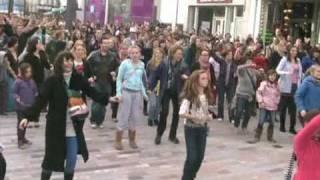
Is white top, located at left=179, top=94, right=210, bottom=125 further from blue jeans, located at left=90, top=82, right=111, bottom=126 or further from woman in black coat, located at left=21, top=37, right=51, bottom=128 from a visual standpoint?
woman in black coat, located at left=21, top=37, right=51, bottom=128

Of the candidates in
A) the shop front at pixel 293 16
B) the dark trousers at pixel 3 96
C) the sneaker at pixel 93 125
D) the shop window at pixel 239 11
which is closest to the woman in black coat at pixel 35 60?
the sneaker at pixel 93 125

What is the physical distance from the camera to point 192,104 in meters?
7.61

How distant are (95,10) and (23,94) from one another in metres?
37.6

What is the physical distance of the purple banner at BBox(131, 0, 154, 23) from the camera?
41781 millimetres

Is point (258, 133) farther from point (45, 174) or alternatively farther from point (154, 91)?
point (45, 174)

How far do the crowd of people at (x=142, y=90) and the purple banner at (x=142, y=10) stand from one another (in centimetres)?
2471

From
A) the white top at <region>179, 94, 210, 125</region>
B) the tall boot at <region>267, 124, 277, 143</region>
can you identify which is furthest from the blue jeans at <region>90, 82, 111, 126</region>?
the white top at <region>179, 94, 210, 125</region>

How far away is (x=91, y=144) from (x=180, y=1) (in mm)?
26949

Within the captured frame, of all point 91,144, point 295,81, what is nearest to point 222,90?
point 295,81

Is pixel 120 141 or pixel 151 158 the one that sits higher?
pixel 120 141

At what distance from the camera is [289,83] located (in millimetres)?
12922

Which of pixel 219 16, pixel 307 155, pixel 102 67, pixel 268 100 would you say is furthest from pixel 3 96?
pixel 219 16

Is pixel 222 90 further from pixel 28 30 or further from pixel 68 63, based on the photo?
pixel 68 63

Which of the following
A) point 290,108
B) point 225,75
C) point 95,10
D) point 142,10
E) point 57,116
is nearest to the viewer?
point 57,116
